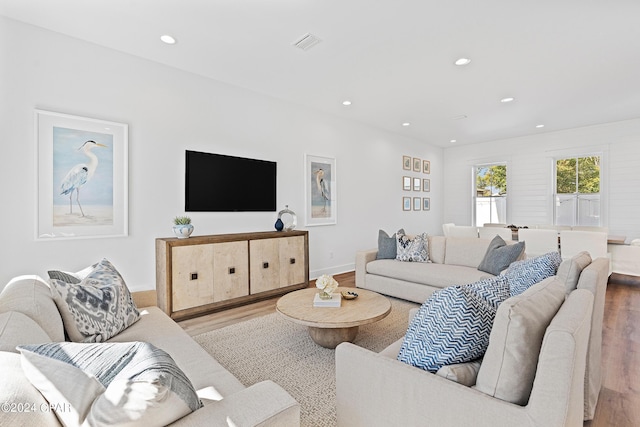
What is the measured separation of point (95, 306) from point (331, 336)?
165cm

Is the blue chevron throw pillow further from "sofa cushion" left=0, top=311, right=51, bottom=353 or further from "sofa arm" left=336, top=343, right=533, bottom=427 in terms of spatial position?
"sofa cushion" left=0, top=311, right=51, bottom=353

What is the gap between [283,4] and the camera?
2.51 meters

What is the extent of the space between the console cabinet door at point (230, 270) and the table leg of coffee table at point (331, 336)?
148 centimetres

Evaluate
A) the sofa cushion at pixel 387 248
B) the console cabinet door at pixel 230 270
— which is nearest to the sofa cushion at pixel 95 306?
the console cabinet door at pixel 230 270

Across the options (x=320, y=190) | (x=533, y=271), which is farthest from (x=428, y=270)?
(x=320, y=190)

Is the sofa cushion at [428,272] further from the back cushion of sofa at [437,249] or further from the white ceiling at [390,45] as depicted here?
the white ceiling at [390,45]

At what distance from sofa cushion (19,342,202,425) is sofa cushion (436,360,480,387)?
865 millimetres

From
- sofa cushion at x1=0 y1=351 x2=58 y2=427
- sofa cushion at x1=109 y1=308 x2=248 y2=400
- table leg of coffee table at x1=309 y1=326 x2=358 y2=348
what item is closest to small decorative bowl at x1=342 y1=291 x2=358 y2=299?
table leg of coffee table at x1=309 y1=326 x2=358 y2=348

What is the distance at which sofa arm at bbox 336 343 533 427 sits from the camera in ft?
3.36

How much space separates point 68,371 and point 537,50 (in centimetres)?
427

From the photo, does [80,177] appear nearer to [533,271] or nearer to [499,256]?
[533,271]

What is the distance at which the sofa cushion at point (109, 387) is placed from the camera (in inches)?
31.9

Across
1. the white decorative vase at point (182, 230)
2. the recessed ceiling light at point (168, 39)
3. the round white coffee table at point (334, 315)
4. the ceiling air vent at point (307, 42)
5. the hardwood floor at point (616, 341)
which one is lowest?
the hardwood floor at point (616, 341)

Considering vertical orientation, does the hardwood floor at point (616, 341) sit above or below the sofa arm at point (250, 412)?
below
